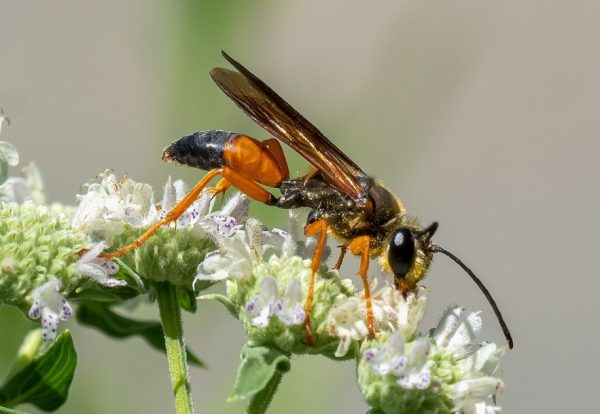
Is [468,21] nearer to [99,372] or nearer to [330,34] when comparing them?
[99,372]

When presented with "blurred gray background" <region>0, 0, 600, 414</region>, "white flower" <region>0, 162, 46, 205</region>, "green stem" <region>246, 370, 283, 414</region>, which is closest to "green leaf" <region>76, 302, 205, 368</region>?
"blurred gray background" <region>0, 0, 600, 414</region>

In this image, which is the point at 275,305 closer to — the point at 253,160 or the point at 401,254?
the point at 401,254

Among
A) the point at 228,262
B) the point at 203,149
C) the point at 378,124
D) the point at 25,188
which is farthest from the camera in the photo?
the point at 378,124

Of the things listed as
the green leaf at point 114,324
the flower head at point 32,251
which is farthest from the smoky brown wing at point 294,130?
the green leaf at point 114,324

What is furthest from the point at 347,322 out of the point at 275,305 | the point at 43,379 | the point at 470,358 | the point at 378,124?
the point at 378,124

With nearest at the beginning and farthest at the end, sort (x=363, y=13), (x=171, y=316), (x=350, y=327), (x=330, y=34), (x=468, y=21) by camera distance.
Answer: (x=350, y=327)
(x=171, y=316)
(x=468, y=21)
(x=330, y=34)
(x=363, y=13)

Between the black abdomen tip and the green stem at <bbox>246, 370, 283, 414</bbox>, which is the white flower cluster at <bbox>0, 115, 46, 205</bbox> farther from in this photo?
the green stem at <bbox>246, 370, 283, 414</bbox>

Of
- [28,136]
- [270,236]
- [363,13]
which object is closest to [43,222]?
[270,236]
